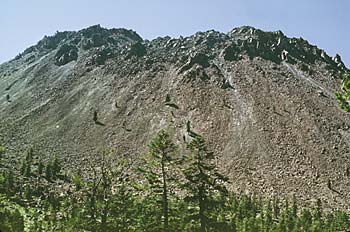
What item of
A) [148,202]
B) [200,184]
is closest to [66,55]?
[148,202]

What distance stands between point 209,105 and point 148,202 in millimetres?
91004

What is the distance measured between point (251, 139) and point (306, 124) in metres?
18.4

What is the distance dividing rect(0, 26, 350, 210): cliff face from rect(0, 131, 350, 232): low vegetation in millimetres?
10728

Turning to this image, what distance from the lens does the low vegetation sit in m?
32.0

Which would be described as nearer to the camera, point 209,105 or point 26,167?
point 26,167

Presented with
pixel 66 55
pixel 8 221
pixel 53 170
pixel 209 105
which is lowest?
pixel 8 221

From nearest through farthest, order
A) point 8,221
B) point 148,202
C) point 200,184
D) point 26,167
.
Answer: point 8,221
point 200,184
point 148,202
point 26,167

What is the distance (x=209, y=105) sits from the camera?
412 ft

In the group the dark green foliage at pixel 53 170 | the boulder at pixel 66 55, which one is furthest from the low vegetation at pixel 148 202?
the boulder at pixel 66 55

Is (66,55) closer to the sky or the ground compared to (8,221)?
closer to the sky

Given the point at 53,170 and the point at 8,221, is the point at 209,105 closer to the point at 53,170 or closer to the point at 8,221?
the point at 53,170

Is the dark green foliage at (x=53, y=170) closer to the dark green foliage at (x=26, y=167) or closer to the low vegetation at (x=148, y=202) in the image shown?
the low vegetation at (x=148, y=202)

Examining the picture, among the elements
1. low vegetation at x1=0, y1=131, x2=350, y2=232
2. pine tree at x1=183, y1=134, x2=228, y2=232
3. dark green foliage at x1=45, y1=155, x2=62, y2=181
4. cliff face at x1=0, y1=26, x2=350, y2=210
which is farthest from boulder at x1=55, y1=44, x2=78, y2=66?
pine tree at x1=183, y1=134, x2=228, y2=232

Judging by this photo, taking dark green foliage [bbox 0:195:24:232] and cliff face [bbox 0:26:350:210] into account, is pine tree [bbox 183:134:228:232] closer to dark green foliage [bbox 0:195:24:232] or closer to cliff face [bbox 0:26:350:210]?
dark green foliage [bbox 0:195:24:232]
